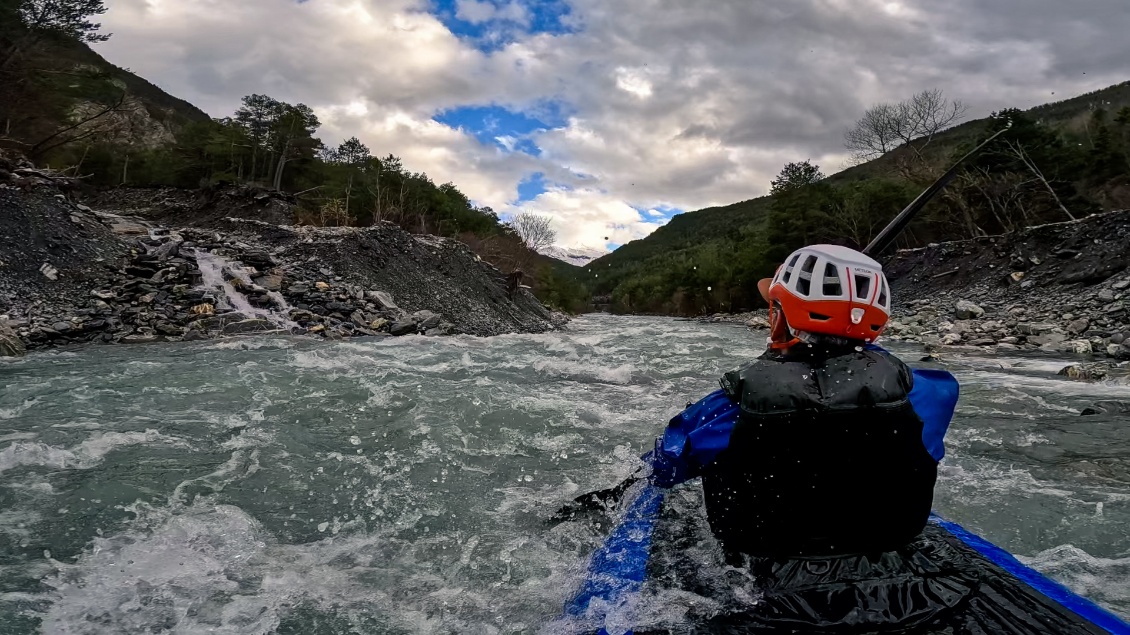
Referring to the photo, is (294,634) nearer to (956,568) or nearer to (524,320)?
(956,568)

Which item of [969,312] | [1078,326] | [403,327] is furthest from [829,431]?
[969,312]

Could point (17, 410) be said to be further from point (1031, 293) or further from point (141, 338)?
point (1031, 293)

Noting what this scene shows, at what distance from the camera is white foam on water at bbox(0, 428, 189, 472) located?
3674 millimetres

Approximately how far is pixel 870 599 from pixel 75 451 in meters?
4.90

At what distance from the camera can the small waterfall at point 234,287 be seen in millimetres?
12148

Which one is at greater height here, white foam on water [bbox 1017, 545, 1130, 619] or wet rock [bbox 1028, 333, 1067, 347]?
wet rock [bbox 1028, 333, 1067, 347]

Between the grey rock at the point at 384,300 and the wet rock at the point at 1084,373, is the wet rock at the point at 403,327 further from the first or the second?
the wet rock at the point at 1084,373

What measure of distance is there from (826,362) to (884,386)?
0.17 m

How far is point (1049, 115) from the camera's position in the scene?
62781 mm

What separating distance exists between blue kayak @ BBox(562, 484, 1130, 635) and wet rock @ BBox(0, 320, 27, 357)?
966 cm

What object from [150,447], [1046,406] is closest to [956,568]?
[150,447]

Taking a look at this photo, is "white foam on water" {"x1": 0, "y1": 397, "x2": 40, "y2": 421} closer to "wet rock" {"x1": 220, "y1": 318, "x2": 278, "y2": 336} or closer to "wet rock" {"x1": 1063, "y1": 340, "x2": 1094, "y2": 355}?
"wet rock" {"x1": 220, "y1": 318, "x2": 278, "y2": 336}

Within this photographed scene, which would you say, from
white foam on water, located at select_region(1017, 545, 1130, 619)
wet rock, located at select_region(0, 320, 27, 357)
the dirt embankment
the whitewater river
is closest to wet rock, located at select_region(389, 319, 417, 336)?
the whitewater river

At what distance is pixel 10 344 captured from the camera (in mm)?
7902
